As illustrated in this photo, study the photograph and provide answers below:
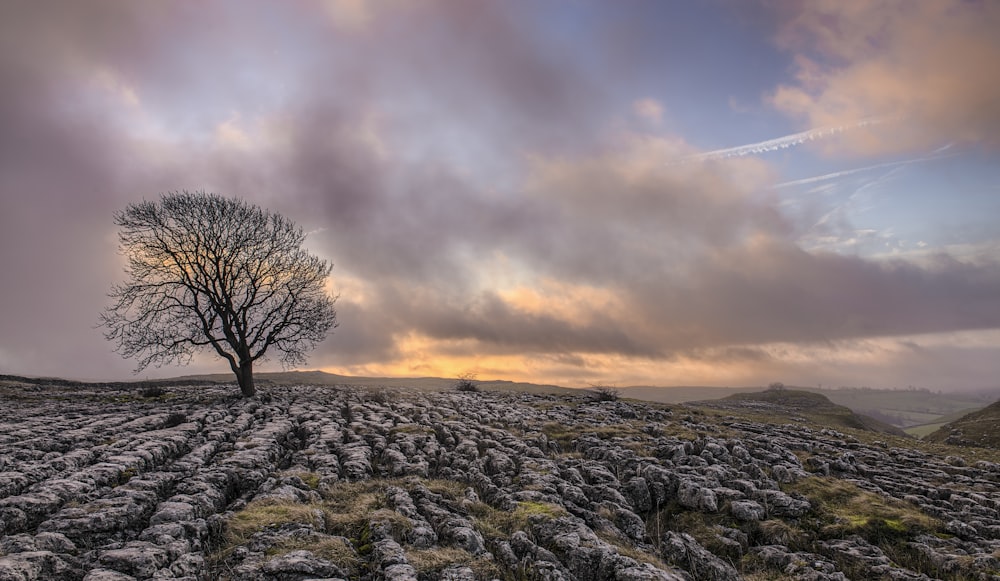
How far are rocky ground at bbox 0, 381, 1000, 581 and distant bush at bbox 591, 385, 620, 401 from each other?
60.5ft

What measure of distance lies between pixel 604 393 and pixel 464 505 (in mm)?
32382

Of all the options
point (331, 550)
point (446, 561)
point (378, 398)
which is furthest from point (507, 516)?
point (378, 398)

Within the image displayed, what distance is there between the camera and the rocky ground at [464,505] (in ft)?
34.2

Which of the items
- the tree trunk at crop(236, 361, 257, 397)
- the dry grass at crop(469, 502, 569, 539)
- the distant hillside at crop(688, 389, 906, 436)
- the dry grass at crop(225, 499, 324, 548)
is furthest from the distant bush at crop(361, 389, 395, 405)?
the distant hillside at crop(688, 389, 906, 436)

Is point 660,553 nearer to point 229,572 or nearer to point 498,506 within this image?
point 498,506

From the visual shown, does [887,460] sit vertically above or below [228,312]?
below

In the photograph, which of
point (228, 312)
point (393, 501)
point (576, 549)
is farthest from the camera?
point (228, 312)

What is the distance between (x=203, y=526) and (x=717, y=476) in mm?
16743

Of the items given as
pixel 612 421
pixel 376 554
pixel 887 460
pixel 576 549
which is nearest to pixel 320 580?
pixel 376 554

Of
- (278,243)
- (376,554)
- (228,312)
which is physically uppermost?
(278,243)

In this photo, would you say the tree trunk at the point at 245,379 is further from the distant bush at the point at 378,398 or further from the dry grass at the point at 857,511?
the dry grass at the point at 857,511

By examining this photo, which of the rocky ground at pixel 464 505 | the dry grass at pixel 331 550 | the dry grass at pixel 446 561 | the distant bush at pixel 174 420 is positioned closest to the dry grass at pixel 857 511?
the rocky ground at pixel 464 505

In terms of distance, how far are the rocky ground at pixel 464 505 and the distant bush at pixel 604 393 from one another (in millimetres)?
18454

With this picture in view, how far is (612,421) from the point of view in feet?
97.9
